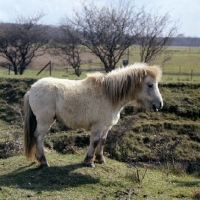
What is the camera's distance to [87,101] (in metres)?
8.45

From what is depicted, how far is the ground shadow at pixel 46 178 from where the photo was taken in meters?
7.38

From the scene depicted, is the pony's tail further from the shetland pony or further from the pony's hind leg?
the pony's hind leg

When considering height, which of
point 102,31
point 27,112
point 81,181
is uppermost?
point 102,31

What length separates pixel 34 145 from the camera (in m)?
8.55

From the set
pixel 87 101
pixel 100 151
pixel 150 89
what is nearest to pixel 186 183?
pixel 100 151

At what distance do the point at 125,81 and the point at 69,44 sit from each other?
66.7 ft

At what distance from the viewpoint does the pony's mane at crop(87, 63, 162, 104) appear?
27.7 ft

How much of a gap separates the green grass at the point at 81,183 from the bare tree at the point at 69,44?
58.7 ft

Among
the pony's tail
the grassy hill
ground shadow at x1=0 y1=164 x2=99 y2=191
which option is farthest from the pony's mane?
ground shadow at x1=0 y1=164 x2=99 y2=191

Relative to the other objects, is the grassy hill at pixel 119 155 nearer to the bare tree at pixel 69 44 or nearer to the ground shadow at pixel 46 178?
the ground shadow at pixel 46 178

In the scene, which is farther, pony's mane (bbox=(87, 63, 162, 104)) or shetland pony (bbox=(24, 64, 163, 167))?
pony's mane (bbox=(87, 63, 162, 104))

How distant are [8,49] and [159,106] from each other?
1028 inches

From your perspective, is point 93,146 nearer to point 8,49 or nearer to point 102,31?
point 102,31

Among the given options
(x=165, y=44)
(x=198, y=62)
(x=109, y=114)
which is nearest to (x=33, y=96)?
(x=109, y=114)
